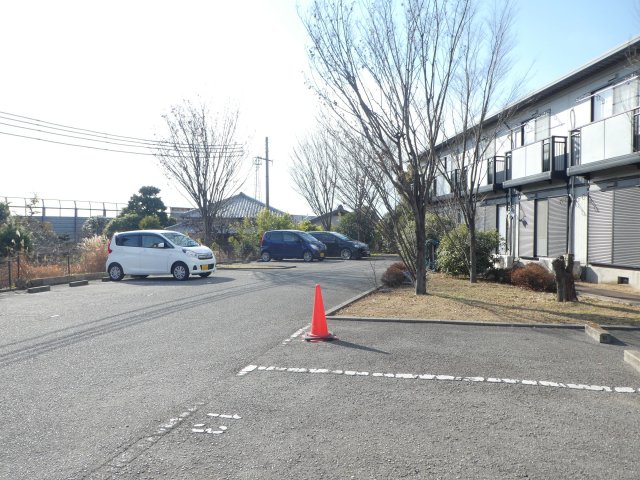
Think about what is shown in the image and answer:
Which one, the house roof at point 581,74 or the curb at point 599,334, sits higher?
the house roof at point 581,74

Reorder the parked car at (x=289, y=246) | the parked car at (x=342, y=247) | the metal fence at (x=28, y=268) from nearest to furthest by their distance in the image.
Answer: the metal fence at (x=28, y=268) < the parked car at (x=289, y=246) < the parked car at (x=342, y=247)

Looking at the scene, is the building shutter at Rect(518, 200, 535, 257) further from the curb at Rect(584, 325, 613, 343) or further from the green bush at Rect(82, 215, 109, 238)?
the green bush at Rect(82, 215, 109, 238)

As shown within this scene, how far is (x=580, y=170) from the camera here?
52.3 feet

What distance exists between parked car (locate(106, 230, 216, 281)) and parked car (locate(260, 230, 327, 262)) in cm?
1073

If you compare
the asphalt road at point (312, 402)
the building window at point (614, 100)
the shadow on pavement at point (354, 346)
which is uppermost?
the building window at point (614, 100)

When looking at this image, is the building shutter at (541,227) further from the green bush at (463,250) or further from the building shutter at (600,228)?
the green bush at (463,250)

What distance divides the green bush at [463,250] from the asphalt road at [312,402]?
26.8ft

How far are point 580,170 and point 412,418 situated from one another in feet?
45.5

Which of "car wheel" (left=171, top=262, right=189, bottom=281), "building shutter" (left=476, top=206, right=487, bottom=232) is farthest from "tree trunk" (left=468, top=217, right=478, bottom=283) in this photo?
"building shutter" (left=476, top=206, right=487, bottom=232)

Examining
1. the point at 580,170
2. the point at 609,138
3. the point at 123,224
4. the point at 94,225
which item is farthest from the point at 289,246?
the point at 609,138

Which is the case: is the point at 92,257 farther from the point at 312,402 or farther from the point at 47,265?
the point at 312,402

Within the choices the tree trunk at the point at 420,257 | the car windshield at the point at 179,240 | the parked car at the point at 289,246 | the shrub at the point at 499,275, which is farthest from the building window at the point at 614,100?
the parked car at the point at 289,246

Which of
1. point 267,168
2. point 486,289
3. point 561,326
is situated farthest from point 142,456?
point 267,168

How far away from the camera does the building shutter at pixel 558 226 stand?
59.2 ft
